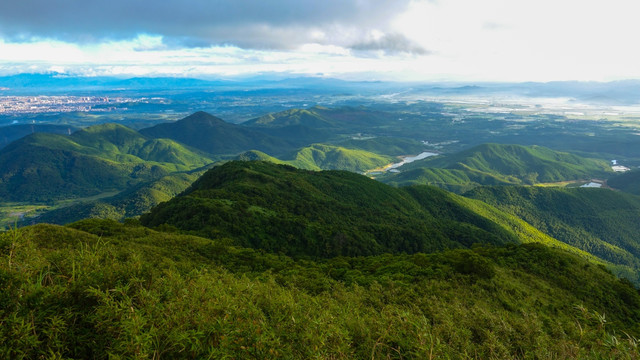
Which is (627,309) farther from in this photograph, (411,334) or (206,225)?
(206,225)

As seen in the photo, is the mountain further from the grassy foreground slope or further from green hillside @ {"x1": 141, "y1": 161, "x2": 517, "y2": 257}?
the grassy foreground slope

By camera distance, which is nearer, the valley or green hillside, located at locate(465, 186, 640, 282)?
the valley

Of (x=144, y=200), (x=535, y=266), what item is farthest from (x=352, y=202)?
(x=144, y=200)

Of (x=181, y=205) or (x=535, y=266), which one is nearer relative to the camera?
(x=535, y=266)

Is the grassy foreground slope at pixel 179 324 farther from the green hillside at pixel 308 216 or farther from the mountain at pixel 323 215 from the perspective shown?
the green hillside at pixel 308 216

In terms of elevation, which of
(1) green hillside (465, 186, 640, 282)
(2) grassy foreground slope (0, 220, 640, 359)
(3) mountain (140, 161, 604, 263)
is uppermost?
(2) grassy foreground slope (0, 220, 640, 359)

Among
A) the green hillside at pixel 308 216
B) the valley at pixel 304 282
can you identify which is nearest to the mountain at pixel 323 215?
the green hillside at pixel 308 216

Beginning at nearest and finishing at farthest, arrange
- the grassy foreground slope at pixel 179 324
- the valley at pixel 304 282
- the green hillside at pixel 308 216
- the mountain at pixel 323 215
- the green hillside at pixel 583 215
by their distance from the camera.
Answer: the grassy foreground slope at pixel 179 324
the valley at pixel 304 282
the green hillside at pixel 308 216
the mountain at pixel 323 215
the green hillside at pixel 583 215

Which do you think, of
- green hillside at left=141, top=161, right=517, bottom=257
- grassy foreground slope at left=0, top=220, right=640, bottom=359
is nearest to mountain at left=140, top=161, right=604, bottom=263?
green hillside at left=141, top=161, right=517, bottom=257

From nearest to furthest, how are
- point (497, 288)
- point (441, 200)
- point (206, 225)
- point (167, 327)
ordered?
point (167, 327)
point (497, 288)
point (206, 225)
point (441, 200)
